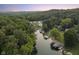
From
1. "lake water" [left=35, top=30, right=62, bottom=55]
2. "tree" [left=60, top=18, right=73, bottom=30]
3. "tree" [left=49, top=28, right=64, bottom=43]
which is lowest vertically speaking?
"lake water" [left=35, top=30, right=62, bottom=55]

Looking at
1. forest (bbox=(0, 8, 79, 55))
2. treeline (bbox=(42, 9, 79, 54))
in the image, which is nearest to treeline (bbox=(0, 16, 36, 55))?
forest (bbox=(0, 8, 79, 55))

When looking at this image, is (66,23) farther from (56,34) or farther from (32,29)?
(32,29)

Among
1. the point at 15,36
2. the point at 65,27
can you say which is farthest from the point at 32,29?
the point at 65,27

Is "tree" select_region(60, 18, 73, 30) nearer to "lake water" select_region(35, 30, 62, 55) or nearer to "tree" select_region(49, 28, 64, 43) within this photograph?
"tree" select_region(49, 28, 64, 43)

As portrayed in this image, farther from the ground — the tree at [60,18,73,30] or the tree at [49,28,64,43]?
the tree at [60,18,73,30]

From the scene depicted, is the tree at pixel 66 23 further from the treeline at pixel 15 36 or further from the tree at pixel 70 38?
the treeline at pixel 15 36
